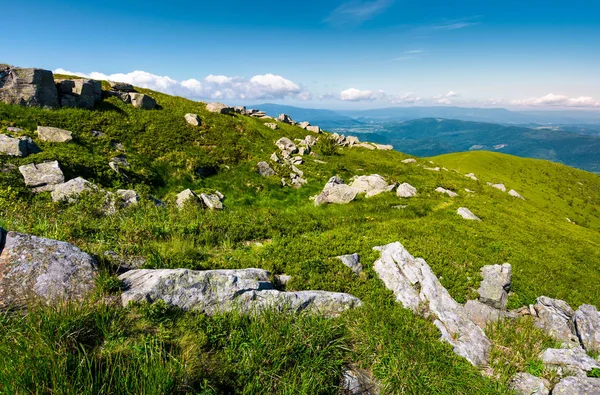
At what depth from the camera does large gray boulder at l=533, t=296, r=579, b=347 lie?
34.0ft

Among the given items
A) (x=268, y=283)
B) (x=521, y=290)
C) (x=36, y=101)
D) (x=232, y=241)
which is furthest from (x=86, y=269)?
(x=36, y=101)

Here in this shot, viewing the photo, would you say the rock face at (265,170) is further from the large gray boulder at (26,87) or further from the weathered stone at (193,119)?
the large gray boulder at (26,87)

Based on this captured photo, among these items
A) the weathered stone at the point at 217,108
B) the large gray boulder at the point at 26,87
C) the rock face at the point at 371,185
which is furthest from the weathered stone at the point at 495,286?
the weathered stone at the point at 217,108

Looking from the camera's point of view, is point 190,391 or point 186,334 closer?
point 190,391

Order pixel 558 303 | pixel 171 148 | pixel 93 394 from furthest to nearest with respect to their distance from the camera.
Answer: pixel 171 148
pixel 558 303
pixel 93 394

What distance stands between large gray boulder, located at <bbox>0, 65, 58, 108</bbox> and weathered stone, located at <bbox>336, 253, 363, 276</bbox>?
106ft

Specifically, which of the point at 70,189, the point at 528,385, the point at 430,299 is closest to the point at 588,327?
the point at 528,385

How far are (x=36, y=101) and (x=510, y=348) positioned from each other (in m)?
39.2

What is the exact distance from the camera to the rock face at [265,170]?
30359 millimetres

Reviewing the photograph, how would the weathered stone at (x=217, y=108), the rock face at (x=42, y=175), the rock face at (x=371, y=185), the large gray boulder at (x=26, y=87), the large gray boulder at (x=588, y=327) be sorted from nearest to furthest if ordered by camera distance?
the large gray boulder at (x=588, y=327)
the rock face at (x=42, y=175)
the large gray boulder at (x=26, y=87)
the rock face at (x=371, y=185)
the weathered stone at (x=217, y=108)

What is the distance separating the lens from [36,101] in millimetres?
25734

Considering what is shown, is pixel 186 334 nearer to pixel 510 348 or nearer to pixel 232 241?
pixel 232 241

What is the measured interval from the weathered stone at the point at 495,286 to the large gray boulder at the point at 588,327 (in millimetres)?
2340

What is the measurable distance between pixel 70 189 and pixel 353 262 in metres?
16.9
